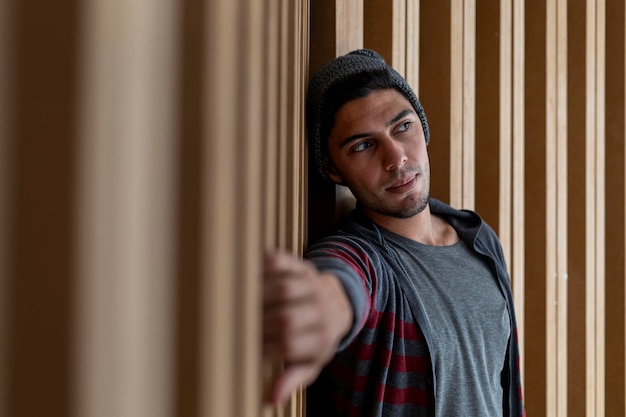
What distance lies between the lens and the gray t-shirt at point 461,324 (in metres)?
1.01

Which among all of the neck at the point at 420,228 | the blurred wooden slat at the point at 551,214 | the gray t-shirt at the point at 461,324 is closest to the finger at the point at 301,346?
the gray t-shirt at the point at 461,324

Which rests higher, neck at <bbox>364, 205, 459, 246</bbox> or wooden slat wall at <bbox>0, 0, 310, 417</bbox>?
wooden slat wall at <bbox>0, 0, 310, 417</bbox>

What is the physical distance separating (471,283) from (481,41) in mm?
679

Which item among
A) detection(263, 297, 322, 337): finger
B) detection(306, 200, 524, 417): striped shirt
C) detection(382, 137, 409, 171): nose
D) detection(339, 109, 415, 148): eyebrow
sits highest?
detection(339, 109, 415, 148): eyebrow

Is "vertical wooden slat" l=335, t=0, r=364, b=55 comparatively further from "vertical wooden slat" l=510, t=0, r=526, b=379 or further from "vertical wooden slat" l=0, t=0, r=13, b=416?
"vertical wooden slat" l=0, t=0, r=13, b=416

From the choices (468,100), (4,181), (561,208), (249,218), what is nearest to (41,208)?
(4,181)

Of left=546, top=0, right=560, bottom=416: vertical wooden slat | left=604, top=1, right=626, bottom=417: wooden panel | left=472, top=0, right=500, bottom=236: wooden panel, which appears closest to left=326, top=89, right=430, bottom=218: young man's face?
left=472, top=0, right=500, bottom=236: wooden panel

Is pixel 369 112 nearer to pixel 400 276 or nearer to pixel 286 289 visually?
pixel 400 276

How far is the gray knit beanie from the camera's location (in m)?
1.00

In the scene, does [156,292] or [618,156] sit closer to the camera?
[156,292]

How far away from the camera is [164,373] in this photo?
187 mm

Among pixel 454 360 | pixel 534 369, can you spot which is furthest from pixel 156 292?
pixel 534 369

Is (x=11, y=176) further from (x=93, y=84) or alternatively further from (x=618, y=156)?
(x=618, y=156)

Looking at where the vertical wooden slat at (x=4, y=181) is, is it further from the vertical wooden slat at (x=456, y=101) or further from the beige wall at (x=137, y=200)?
the vertical wooden slat at (x=456, y=101)
